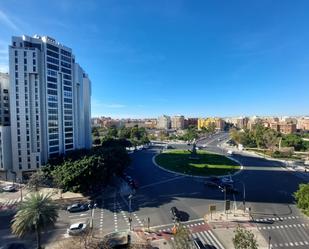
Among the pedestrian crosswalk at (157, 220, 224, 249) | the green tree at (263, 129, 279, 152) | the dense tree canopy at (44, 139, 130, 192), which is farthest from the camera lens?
the green tree at (263, 129, 279, 152)

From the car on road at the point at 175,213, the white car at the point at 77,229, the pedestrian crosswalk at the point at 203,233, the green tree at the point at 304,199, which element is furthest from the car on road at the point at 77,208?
the green tree at the point at 304,199

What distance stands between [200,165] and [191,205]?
33695 mm

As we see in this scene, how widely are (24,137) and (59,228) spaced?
32.1 m

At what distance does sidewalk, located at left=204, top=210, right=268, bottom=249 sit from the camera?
32150mm

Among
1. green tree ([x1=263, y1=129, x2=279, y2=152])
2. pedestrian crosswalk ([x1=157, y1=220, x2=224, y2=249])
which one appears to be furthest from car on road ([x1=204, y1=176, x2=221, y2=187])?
green tree ([x1=263, y1=129, x2=279, y2=152])

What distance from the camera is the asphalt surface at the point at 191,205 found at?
34.9 meters

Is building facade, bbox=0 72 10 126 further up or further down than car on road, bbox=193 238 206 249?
further up

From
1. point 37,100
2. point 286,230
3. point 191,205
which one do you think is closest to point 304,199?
point 286,230

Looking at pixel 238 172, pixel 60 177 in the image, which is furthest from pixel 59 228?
pixel 238 172

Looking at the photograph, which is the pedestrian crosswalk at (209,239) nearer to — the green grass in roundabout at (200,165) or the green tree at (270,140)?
the green grass in roundabout at (200,165)

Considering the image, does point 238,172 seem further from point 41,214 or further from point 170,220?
point 41,214

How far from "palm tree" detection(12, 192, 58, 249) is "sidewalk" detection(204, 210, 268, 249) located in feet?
73.0

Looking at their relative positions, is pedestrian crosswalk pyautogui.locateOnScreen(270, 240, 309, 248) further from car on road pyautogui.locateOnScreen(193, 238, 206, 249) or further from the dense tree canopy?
the dense tree canopy

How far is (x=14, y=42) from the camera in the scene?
5859 cm
